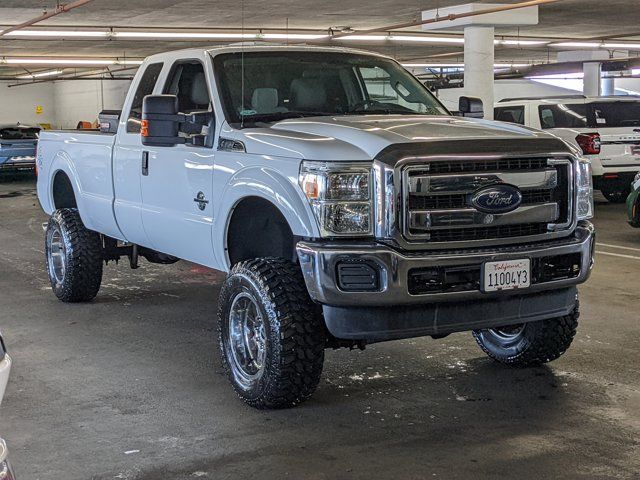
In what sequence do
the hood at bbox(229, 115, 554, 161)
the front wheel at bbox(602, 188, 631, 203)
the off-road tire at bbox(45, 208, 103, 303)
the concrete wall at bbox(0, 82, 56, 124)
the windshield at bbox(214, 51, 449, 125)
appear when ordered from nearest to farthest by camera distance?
the hood at bbox(229, 115, 554, 161) < the windshield at bbox(214, 51, 449, 125) < the off-road tire at bbox(45, 208, 103, 303) < the front wheel at bbox(602, 188, 631, 203) < the concrete wall at bbox(0, 82, 56, 124)

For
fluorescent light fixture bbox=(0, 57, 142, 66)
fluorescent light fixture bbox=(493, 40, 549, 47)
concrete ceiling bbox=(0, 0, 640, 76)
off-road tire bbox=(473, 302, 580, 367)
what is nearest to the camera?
off-road tire bbox=(473, 302, 580, 367)

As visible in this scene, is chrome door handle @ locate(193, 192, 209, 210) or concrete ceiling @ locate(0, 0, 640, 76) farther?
concrete ceiling @ locate(0, 0, 640, 76)

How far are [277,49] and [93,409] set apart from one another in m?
2.61

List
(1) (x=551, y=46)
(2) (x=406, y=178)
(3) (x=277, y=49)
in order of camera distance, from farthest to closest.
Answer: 1. (1) (x=551, y=46)
2. (3) (x=277, y=49)
3. (2) (x=406, y=178)

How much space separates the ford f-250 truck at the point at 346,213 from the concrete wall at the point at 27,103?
149ft

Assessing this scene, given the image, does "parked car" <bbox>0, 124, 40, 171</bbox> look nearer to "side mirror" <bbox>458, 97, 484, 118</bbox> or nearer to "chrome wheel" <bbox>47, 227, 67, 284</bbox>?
"chrome wheel" <bbox>47, 227, 67, 284</bbox>

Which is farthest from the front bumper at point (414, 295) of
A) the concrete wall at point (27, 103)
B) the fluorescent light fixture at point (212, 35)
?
the concrete wall at point (27, 103)

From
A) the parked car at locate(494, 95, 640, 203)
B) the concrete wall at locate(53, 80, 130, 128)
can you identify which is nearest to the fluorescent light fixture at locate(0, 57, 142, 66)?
the concrete wall at locate(53, 80, 130, 128)

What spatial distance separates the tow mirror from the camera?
605cm

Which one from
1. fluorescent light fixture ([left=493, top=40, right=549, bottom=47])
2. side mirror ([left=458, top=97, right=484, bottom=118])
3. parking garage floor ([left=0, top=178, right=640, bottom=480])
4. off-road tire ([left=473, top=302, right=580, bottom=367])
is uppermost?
fluorescent light fixture ([left=493, top=40, right=549, bottom=47])

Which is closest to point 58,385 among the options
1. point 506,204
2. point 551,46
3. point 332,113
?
point 332,113

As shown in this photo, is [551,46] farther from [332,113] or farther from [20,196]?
[332,113]

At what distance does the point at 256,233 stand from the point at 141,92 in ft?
6.08

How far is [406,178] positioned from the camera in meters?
4.94
